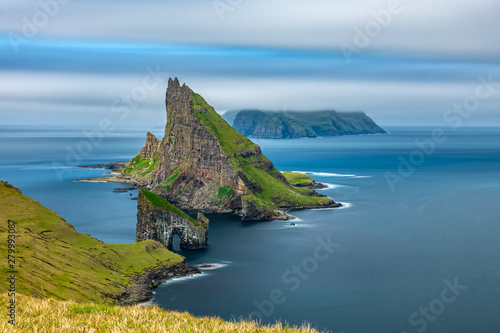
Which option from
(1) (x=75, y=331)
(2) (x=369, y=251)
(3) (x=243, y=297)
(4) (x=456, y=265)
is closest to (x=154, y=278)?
(3) (x=243, y=297)

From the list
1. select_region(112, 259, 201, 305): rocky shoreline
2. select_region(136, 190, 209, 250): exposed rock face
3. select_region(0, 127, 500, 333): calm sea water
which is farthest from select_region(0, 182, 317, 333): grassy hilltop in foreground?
select_region(136, 190, 209, 250): exposed rock face

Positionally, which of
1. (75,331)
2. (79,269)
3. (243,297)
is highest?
(75,331)

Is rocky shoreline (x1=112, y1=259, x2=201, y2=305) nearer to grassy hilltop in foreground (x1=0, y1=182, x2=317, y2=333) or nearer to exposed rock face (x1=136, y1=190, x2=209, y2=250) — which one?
grassy hilltop in foreground (x1=0, y1=182, x2=317, y2=333)

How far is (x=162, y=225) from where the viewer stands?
440 feet

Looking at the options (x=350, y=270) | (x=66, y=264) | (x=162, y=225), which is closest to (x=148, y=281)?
(x=66, y=264)

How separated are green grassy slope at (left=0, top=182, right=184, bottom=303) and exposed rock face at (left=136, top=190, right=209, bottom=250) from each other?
838 inches

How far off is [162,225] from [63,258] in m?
48.1

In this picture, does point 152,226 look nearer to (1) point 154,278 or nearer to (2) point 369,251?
(1) point 154,278

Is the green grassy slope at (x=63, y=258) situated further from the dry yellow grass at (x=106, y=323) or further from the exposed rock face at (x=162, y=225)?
the dry yellow grass at (x=106, y=323)

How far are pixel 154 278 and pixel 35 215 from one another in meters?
27.4

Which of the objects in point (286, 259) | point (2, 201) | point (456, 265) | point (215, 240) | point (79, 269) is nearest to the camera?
point (79, 269)

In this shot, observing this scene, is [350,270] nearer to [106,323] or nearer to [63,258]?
[63,258]

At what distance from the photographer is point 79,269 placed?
86.4 metres

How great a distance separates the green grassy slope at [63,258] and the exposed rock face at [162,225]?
69.8 feet
